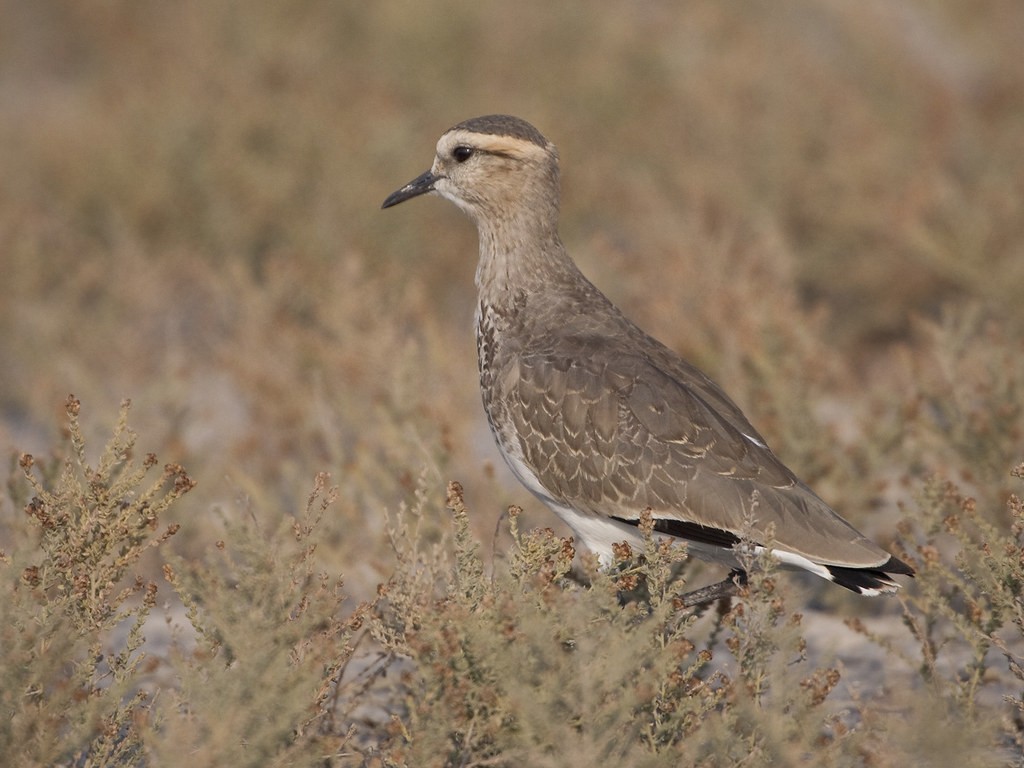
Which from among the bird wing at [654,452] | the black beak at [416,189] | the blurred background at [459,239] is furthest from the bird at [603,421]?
the blurred background at [459,239]

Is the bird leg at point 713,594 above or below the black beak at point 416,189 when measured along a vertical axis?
below

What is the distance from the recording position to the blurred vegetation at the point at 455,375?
Result: 141 inches

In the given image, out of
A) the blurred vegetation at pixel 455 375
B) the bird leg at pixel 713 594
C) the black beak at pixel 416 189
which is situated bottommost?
the bird leg at pixel 713 594

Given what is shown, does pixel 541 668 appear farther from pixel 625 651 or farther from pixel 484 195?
pixel 484 195

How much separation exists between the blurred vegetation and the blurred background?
0.04 m

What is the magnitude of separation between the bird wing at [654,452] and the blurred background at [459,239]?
0.73 m

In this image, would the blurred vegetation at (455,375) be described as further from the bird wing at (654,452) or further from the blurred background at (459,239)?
the bird wing at (654,452)

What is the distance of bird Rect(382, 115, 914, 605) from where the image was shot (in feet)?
14.4

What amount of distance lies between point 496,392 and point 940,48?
11.1 m

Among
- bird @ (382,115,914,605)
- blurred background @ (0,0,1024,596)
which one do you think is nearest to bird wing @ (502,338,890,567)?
bird @ (382,115,914,605)

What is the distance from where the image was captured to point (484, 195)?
5.55m

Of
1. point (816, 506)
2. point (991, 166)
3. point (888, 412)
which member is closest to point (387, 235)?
point (888, 412)

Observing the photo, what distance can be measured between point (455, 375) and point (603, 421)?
2312mm

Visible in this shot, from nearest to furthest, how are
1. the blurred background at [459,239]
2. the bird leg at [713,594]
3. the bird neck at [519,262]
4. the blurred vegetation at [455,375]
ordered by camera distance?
1. the blurred vegetation at [455,375]
2. the bird leg at [713,594]
3. the bird neck at [519,262]
4. the blurred background at [459,239]
